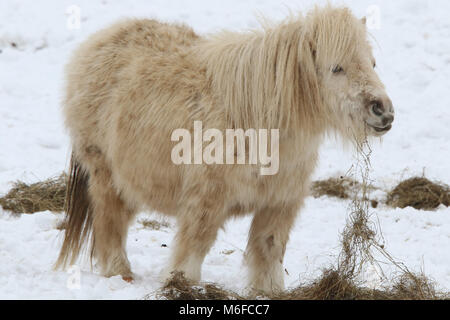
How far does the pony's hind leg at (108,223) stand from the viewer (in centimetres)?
526

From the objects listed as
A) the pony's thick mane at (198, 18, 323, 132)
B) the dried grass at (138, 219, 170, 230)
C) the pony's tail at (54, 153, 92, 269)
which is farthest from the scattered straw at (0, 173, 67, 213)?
the pony's thick mane at (198, 18, 323, 132)

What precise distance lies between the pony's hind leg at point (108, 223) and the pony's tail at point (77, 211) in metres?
0.18

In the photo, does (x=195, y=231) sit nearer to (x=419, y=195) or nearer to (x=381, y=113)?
(x=381, y=113)

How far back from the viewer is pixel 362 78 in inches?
164

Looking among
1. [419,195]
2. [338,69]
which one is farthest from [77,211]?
[419,195]

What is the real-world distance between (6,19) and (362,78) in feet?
30.4

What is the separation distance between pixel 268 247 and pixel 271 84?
4.15 ft

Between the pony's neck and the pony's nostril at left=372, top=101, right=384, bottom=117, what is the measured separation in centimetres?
44

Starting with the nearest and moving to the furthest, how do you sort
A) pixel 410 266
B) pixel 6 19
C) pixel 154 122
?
pixel 154 122 → pixel 410 266 → pixel 6 19

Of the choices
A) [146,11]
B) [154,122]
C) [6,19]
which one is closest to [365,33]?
[154,122]

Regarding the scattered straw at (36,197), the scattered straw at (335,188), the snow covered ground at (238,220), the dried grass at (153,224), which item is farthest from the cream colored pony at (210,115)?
the scattered straw at (335,188)

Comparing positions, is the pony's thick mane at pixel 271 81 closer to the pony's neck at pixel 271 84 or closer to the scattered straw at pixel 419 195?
the pony's neck at pixel 271 84

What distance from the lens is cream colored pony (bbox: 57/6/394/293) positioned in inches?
171

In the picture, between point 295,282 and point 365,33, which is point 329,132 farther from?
point 295,282
